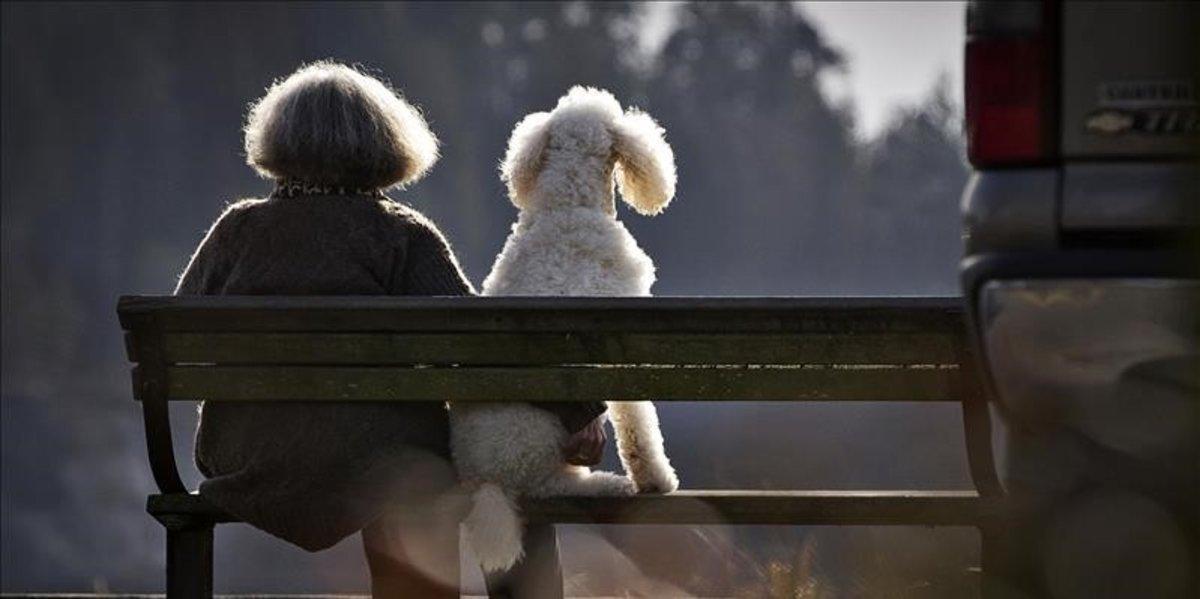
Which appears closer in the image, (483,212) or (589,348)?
(589,348)

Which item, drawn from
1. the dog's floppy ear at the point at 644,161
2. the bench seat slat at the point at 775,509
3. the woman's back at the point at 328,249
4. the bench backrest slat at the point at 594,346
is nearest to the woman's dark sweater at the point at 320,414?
the woman's back at the point at 328,249

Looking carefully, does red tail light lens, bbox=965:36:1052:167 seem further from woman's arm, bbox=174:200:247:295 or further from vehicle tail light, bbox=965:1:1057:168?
woman's arm, bbox=174:200:247:295

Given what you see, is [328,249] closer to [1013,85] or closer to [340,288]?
[340,288]

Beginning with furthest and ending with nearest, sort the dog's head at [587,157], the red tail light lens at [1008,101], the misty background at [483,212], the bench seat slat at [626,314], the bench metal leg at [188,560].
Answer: the misty background at [483,212] < the dog's head at [587,157] < the bench metal leg at [188,560] < the bench seat slat at [626,314] < the red tail light lens at [1008,101]

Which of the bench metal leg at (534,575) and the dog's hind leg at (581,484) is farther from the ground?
the dog's hind leg at (581,484)

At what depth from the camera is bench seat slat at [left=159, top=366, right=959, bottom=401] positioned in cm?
591

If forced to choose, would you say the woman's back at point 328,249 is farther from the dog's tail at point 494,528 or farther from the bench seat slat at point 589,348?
the dog's tail at point 494,528

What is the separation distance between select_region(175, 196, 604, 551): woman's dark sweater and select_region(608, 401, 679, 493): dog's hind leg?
7.3 inches

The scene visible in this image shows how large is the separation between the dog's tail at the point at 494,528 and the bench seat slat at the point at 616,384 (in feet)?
0.76

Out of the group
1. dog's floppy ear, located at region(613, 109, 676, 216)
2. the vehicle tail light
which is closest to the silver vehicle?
the vehicle tail light

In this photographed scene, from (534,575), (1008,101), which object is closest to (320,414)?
(534,575)

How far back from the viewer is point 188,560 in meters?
6.21

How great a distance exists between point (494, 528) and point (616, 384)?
44cm

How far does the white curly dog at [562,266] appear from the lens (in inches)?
236
